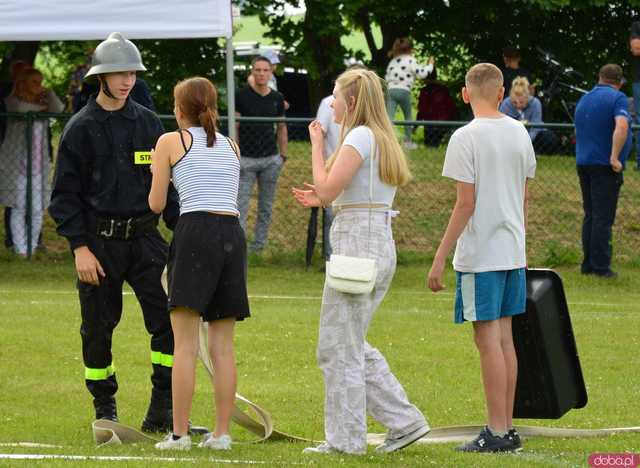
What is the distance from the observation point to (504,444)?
666 cm

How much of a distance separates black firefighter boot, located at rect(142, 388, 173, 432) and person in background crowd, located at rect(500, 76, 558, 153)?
9.68m

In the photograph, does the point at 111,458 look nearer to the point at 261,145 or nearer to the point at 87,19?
the point at 87,19

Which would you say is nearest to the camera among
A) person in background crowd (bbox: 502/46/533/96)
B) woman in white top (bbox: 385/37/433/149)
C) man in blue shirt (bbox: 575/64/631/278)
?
man in blue shirt (bbox: 575/64/631/278)

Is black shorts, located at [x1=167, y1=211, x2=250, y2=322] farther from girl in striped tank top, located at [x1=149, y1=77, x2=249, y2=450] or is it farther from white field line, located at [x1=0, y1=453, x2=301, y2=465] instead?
white field line, located at [x1=0, y1=453, x2=301, y2=465]

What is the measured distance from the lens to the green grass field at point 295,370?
262 inches

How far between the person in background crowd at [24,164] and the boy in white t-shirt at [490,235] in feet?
30.4

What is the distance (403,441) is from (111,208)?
6.21ft

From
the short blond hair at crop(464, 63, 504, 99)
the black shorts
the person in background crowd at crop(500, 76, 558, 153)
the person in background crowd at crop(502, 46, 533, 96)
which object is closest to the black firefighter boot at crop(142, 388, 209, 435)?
the black shorts

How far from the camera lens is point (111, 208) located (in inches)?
278

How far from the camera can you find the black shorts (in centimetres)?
641

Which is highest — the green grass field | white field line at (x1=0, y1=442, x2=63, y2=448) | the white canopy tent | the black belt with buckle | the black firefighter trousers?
the white canopy tent

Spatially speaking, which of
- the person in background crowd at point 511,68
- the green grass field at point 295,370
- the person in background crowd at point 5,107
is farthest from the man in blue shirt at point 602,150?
the person in background crowd at point 5,107

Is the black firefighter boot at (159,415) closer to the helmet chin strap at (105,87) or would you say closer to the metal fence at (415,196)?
the helmet chin strap at (105,87)

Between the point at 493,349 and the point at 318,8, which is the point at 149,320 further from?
the point at 318,8
